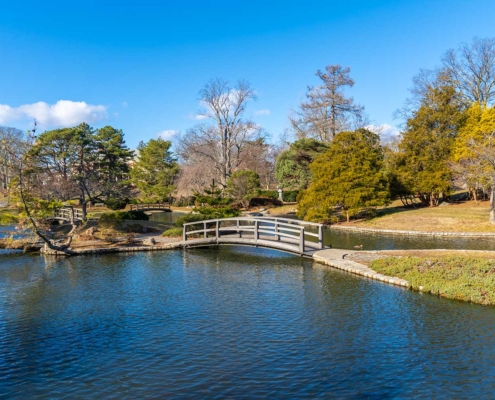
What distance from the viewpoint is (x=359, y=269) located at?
15.5m

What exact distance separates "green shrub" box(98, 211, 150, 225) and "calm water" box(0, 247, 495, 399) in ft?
43.7

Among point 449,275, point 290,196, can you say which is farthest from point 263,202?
point 449,275

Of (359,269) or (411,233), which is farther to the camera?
(411,233)

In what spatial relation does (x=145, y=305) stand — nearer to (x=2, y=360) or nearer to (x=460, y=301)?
(x=2, y=360)

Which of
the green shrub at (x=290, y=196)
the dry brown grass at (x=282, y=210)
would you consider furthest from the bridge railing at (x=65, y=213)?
the green shrub at (x=290, y=196)

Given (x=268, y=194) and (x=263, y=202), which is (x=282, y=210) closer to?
(x=263, y=202)

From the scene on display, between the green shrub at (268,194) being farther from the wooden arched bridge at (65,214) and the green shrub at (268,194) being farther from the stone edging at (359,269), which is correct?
the stone edging at (359,269)

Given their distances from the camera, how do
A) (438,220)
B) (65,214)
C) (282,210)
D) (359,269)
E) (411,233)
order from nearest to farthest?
(359,269) → (411,233) → (438,220) → (65,214) → (282,210)

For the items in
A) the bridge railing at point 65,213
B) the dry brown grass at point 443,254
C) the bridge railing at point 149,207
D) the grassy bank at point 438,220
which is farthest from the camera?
the bridge railing at point 149,207

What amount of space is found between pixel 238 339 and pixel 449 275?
27.2ft

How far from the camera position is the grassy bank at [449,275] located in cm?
1188

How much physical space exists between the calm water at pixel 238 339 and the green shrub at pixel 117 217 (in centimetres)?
A: 1332

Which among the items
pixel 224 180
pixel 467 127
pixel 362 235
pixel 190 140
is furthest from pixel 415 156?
pixel 190 140

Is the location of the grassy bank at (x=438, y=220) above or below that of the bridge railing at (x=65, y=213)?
below
